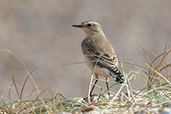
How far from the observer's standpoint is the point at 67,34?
56.9 feet

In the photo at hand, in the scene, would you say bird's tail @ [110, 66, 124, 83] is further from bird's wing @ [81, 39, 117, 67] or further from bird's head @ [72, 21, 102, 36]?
bird's head @ [72, 21, 102, 36]

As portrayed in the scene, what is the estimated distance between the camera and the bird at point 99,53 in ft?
23.6

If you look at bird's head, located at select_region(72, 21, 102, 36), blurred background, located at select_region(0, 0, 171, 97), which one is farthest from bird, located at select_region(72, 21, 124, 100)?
blurred background, located at select_region(0, 0, 171, 97)

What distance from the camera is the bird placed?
721 cm

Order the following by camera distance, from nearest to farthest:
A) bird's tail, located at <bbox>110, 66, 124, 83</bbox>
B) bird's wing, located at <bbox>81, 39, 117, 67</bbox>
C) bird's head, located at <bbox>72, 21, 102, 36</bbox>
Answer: bird's tail, located at <bbox>110, 66, 124, 83</bbox>
bird's wing, located at <bbox>81, 39, 117, 67</bbox>
bird's head, located at <bbox>72, 21, 102, 36</bbox>

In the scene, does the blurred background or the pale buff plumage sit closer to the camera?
the pale buff plumage

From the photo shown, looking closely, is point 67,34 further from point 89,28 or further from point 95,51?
point 95,51

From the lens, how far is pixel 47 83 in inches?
590

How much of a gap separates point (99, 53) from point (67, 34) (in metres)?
9.64

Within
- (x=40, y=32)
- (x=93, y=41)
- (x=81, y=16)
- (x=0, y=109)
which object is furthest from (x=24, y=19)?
(x=0, y=109)

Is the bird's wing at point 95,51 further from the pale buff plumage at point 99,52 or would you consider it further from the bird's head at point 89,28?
the bird's head at point 89,28

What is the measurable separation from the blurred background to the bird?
18.8ft

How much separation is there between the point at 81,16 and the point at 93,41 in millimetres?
10211

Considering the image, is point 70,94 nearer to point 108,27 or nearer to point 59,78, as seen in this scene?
point 59,78
